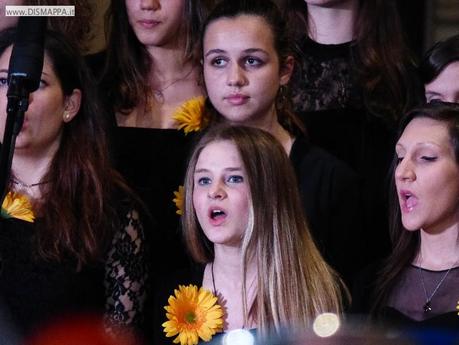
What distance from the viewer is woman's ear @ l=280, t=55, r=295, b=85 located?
251cm

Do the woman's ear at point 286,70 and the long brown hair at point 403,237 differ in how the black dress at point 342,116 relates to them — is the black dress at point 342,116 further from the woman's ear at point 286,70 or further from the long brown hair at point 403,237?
the long brown hair at point 403,237

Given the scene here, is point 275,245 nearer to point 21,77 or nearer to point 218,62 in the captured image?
point 218,62

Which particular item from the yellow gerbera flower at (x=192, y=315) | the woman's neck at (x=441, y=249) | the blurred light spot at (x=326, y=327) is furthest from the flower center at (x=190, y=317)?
the blurred light spot at (x=326, y=327)

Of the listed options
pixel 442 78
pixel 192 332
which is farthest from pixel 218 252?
pixel 442 78

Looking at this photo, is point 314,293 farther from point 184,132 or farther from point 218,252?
point 184,132

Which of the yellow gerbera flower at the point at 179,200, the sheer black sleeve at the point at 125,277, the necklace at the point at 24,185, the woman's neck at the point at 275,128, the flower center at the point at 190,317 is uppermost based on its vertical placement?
the woman's neck at the point at 275,128

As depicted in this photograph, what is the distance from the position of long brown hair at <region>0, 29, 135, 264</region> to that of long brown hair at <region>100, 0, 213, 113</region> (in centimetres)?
23

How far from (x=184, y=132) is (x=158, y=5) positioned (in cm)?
32

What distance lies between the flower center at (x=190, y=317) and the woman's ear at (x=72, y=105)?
518 mm

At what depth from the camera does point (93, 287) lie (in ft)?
7.34

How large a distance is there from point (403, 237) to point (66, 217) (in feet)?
2.26

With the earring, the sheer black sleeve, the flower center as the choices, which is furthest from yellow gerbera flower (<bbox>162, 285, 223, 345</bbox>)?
the earring

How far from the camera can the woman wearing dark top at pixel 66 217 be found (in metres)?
2.20

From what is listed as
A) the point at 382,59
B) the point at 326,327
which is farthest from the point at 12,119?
the point at 382,59
